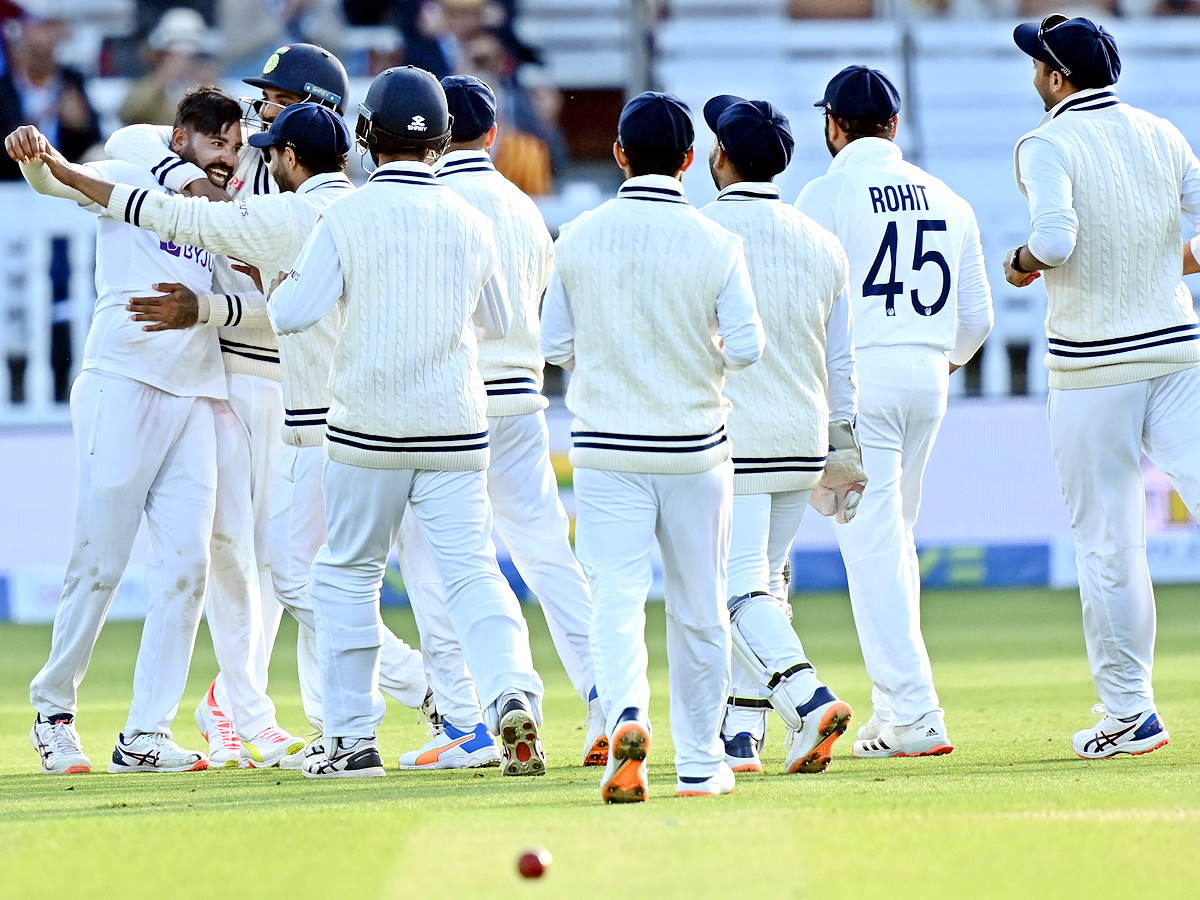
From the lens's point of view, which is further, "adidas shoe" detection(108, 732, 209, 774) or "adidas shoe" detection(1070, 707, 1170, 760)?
"adidas shoe" detection(108, 732, 209, 774)

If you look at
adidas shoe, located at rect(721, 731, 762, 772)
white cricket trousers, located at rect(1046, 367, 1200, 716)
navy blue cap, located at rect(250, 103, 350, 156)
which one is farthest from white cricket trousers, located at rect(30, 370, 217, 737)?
white cricket trousers, located at rect(1046, 367, 1200, 716)

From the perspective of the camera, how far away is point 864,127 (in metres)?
5.57

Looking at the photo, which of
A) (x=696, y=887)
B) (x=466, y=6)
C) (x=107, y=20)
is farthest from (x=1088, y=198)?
(x=107, y=20)

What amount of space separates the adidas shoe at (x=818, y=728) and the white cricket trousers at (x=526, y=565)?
90 cm

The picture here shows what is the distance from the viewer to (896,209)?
5.47 m

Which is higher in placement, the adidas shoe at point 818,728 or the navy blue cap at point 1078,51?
the navy blue cap at point 1078,51

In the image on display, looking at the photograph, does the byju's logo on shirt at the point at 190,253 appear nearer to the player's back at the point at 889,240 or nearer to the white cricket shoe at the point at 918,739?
the player's back at the point at 889,240

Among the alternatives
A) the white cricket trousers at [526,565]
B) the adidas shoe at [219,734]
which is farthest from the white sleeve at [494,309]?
the adidas shoe at [219,734]

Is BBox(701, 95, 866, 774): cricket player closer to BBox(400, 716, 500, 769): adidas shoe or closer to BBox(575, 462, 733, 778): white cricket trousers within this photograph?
BBox(575, 462, 733, 778): white cricket trousers

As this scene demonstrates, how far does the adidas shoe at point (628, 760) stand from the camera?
13.6 ft

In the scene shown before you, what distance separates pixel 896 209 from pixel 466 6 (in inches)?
481

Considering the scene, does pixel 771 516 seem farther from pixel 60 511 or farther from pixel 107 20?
pixel 107 20

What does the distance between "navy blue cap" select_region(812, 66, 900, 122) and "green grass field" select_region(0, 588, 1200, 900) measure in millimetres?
2043

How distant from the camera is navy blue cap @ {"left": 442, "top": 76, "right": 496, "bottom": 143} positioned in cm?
552
